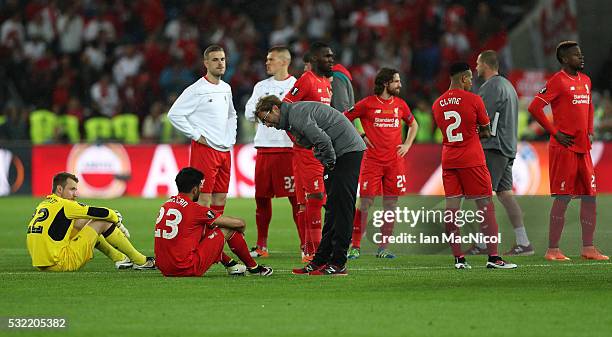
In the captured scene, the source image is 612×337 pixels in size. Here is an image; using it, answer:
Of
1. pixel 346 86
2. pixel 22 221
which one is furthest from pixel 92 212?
pixel 22 221

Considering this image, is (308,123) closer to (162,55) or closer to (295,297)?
(295,297)

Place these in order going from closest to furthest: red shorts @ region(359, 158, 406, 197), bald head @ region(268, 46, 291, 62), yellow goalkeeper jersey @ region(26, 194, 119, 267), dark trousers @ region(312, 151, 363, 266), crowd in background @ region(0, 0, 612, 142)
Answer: dark trousers @ region(312, 151, 363, 266) → yellow goalkeeper jersey @ region(26, 194, 119, 267) → red shorts @ region(359, 158, 406, 197) → bald head @ region(268, 46, 291, 62) → crowd in background @ region(0, 0, 612, 142)

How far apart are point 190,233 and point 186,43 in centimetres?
1818

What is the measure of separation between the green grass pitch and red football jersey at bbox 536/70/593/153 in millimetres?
763

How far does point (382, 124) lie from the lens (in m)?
14.0

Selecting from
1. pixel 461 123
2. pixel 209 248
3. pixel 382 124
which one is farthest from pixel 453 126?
pixel 209 248

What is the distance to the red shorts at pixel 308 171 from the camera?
42.9ft

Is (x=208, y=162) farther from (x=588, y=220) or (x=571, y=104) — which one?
(x=588, y=220)

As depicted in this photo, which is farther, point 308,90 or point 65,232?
point 308,90

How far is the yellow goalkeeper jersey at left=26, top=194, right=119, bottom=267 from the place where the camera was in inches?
477

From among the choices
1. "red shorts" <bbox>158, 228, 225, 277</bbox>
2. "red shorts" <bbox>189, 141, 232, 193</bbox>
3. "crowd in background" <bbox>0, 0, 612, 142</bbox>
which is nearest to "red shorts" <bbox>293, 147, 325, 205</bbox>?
"red shorts" <bbox>189, 141, 232, 193</bbox>

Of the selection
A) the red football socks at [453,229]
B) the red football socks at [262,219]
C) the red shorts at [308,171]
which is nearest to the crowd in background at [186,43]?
the red football socks at [262,219]

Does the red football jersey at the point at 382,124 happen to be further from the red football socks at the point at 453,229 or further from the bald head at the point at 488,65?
the red football socks at the point at 453,229

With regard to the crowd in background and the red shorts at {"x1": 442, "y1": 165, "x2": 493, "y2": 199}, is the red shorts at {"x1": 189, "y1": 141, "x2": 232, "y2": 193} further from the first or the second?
the crowd in background
